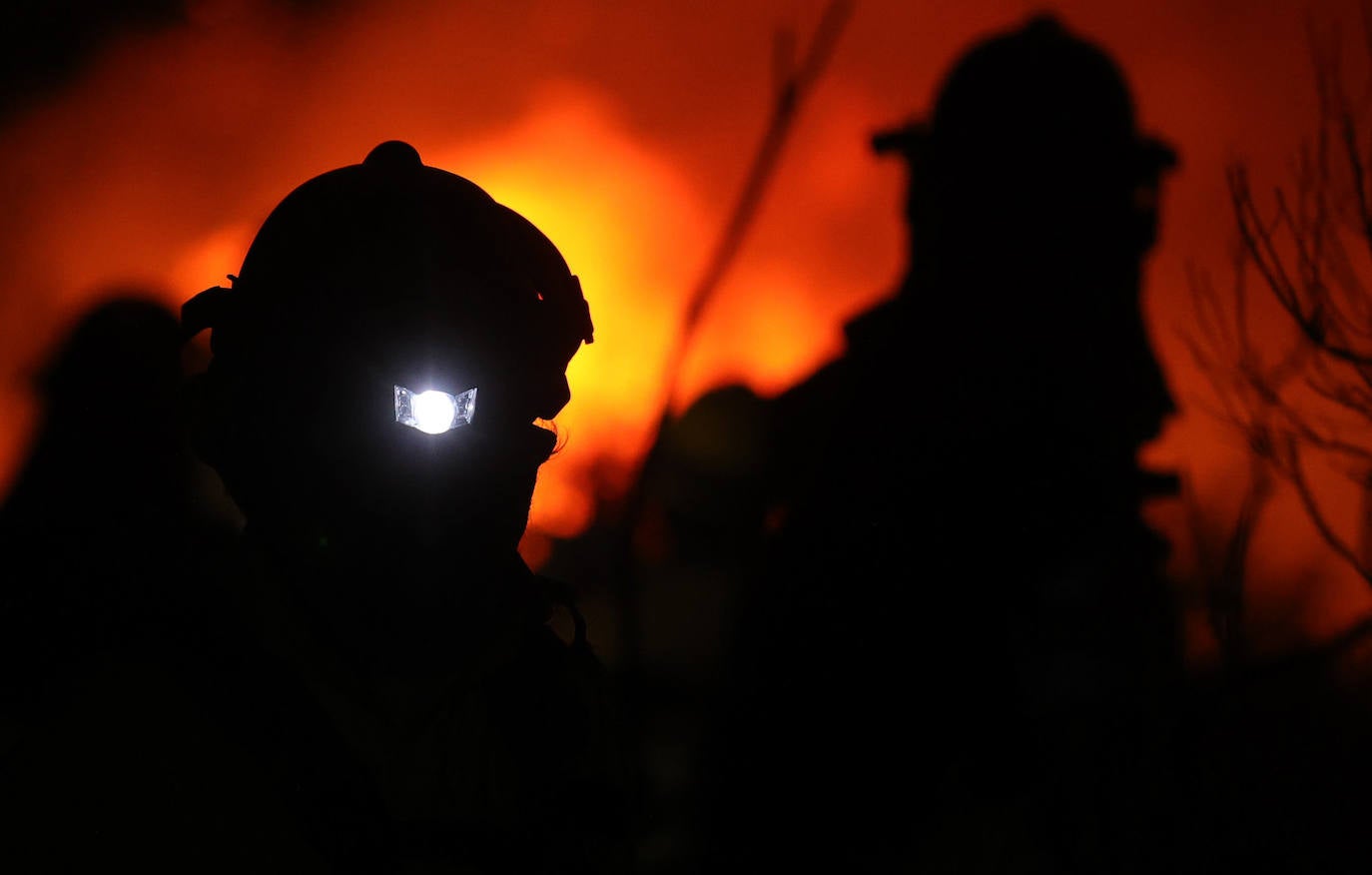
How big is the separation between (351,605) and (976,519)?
1.56 metres

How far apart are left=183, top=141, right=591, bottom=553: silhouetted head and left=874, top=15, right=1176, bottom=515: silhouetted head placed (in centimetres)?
130

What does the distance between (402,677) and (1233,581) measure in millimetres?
2041

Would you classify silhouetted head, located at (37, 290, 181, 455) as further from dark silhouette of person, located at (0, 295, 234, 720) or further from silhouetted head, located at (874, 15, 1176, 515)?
silhouetted head, located at (874, 15, 1176, 515)

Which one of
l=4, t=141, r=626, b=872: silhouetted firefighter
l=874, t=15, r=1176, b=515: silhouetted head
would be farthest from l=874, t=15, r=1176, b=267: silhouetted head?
l=4, t=141, r=626, b=872: silhouetted firefighter

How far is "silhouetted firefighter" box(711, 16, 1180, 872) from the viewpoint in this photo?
225cm

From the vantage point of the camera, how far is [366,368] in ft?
5.30

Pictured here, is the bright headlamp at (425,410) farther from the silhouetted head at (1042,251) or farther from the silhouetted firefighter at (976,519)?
the silhouetted head at (1042,251)

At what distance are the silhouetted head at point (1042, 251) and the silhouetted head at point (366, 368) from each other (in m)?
1.30

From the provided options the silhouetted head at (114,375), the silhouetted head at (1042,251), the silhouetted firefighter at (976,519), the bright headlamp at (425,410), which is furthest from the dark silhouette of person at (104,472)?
the silhouetted head at (1042,251)

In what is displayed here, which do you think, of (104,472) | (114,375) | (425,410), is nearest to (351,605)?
(425,410)

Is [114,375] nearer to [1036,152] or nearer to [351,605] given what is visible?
[351,605]

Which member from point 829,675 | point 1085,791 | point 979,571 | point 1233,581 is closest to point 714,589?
point 829,675

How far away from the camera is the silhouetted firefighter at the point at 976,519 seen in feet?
7.38

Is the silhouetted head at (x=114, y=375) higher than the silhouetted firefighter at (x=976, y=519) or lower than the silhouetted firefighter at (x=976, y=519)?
higher
